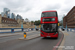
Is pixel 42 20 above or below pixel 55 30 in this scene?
above

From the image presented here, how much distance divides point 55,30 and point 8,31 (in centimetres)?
1569

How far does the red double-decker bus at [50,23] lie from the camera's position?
11539 mm

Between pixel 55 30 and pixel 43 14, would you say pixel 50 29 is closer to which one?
pixel 55 30

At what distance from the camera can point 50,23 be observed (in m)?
11.7

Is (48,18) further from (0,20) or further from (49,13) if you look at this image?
(0,20)

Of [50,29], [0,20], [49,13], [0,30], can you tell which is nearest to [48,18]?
[49,13]

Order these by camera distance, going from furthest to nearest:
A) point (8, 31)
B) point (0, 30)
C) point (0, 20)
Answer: point (0, 20) < point (8, 31) < point (0, 30)

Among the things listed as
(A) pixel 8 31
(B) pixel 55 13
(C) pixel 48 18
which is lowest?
(A) pixel 8 31

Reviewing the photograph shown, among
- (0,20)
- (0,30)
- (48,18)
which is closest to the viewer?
(48,18)

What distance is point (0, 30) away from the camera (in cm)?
2048

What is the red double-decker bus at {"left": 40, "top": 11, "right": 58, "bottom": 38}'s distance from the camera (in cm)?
1154

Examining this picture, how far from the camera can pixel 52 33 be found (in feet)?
38.3

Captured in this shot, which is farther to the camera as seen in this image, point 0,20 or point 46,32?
point 0,20

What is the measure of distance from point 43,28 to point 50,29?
3.42ft
